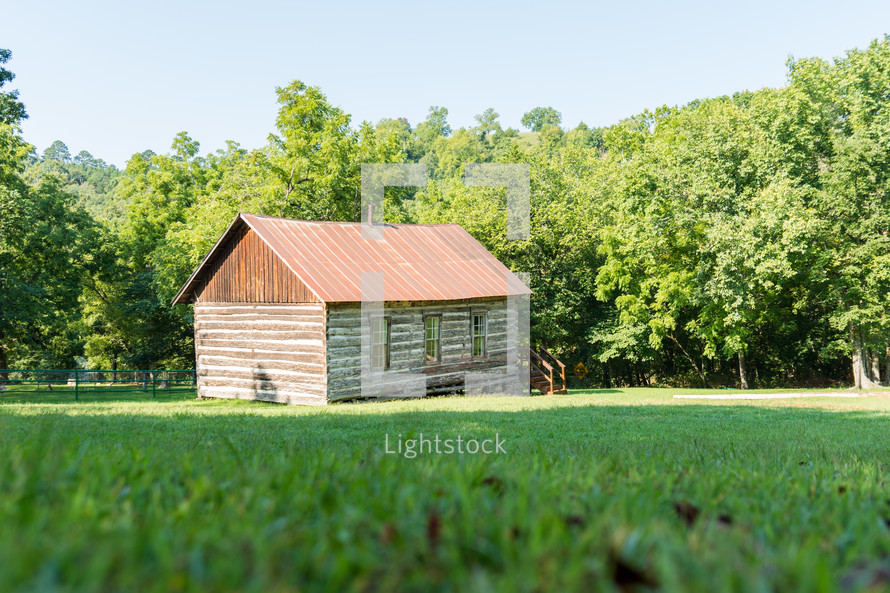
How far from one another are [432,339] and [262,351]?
6.07 metres

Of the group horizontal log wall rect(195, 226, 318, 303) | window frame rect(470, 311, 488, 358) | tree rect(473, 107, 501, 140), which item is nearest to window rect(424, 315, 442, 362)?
window frame rect(470, 311, 488, 358)

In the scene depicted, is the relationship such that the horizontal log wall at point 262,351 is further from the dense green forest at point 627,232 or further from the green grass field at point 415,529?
the green grass field at point 415,529

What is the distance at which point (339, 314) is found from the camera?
19.9 meters

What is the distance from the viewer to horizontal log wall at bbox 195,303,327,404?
2005cm

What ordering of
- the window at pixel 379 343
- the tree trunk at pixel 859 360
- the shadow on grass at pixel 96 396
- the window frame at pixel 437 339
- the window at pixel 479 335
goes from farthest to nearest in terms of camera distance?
1. the tree trunk at pixel 859 360
2. the window at pixel 479 335
3. the shadow on grass at pixel 96 396
4. the window frame at pixel 437 339
5. the window at pixel 379 343

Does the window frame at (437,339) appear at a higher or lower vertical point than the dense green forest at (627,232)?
lower

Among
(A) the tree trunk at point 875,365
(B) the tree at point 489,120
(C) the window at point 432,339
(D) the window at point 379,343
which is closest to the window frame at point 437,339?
(C) the window at point 432,339

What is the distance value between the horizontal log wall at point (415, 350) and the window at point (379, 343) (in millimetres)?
194

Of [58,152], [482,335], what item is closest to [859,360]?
[482,335]

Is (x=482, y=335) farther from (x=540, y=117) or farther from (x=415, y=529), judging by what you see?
(x=540, y=117)

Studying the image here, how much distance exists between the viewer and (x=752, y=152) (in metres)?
29.6

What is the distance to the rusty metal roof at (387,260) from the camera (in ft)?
66.6

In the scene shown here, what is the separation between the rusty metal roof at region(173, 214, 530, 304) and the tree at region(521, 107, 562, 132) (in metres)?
125

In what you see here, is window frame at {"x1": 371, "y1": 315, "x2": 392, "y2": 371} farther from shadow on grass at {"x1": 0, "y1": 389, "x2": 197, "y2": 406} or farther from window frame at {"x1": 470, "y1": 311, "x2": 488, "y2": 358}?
shadow on grass at {"x1": 0, "y1": 389, "x2": 197, "y2": 406}
